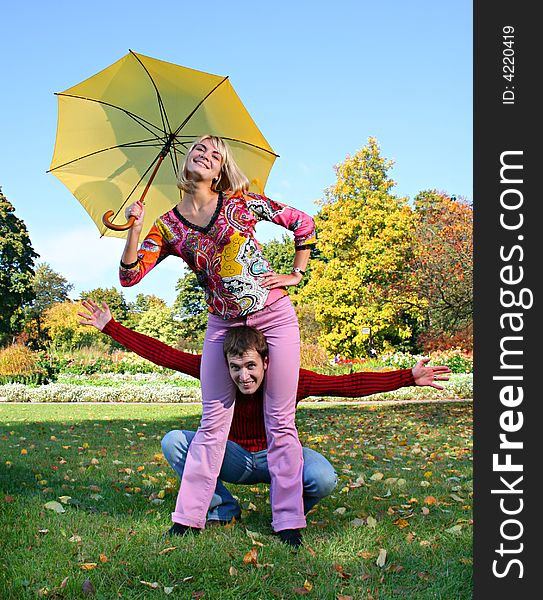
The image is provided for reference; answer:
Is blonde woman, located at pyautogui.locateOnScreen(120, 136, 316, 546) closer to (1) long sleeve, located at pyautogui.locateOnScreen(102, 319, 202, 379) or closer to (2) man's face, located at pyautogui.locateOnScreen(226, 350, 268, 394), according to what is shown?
(2) man's face, located at pyautogui.locateOnScreen(226, 350, 268, 394)

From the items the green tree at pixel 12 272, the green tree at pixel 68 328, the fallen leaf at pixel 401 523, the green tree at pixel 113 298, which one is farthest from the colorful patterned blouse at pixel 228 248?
the green tree at pixel 113 298

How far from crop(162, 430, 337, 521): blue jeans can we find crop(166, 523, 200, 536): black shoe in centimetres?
27

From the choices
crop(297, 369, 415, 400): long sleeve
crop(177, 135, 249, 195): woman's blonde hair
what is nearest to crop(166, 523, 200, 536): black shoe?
crop(297, 369, 415, 400): long sleeve

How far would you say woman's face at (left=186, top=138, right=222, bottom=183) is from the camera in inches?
139

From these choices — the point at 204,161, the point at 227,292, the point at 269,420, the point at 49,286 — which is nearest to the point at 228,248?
the point at 227,292

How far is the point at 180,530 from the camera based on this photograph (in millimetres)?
3549

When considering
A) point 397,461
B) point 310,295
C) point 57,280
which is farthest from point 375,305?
point 57,280

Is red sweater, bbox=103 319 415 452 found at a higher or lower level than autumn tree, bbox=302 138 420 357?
lower

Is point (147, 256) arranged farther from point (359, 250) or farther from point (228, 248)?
point (359, 250)

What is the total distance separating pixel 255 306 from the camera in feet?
11.2

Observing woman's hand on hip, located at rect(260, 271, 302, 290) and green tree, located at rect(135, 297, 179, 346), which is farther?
green tree, located at rect(135, 297, 179, 346)

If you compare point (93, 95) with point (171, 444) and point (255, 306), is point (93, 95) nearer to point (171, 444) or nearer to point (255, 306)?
point (255, 306)

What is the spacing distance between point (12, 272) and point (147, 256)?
24283 mm

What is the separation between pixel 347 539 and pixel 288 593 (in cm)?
77
